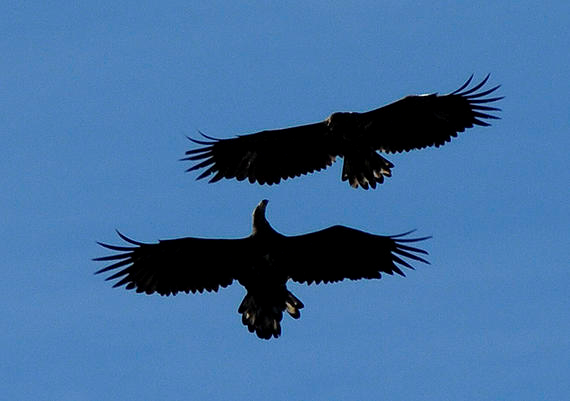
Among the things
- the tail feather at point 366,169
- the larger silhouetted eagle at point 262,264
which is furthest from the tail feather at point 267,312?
the tail feather at point 366,169

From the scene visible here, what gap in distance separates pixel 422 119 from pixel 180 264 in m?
3.52

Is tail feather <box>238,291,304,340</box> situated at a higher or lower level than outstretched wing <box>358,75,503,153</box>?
lower

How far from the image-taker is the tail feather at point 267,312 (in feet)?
54.2

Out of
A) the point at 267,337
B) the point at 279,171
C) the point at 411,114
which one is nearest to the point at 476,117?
the point at 411,114

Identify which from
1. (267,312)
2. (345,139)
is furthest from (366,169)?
(267,312)

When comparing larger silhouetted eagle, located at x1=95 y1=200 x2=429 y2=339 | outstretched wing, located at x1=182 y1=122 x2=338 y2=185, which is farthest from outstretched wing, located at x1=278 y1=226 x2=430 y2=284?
outstretched wing, located at x1=182 y1=122 x2=338 y2=185

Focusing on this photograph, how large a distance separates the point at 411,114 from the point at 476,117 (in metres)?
0.76

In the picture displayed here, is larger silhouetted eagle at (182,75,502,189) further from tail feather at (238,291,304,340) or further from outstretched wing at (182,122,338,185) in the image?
tail feather at (238,291,304,340)

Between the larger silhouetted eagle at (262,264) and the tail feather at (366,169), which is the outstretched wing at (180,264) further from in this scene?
the tail feather at (366,169)

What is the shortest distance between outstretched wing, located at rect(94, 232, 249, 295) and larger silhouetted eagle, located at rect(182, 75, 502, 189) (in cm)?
167

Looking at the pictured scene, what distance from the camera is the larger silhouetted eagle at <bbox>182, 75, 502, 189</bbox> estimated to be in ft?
60.1

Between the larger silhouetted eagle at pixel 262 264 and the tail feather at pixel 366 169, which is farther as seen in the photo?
the tail feather at pixel 366 169

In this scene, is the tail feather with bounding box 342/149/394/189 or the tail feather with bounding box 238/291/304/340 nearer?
the tail feather with bounding box 238/291/304/340

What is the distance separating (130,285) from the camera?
16781 millimetres
